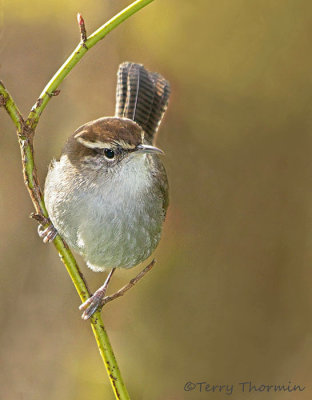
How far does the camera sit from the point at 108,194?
304cm

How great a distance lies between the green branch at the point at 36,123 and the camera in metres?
2.09

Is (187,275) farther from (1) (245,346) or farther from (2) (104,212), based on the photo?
(2) (104,212)

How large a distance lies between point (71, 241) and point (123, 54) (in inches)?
78.6

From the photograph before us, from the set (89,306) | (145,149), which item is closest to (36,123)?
(145,149)

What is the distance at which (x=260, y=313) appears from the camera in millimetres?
4930

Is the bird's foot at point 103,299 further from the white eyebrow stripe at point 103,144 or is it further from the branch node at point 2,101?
the branch node at point 2,101

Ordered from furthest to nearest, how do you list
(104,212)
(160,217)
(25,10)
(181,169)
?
(181,169) < (25,10) < (160,217) < (104,212)

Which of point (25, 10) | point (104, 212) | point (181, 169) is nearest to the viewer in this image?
point (104, 212)

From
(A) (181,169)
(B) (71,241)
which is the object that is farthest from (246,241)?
(B) (71,241)

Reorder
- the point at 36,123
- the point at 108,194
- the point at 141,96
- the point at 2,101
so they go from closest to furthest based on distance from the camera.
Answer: the point at 2,101, the point at 36,123, the point at 108,194, the point at 141,96

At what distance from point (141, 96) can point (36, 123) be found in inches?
61.0

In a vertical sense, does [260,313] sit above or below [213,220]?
below

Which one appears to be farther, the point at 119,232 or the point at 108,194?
the point at 119,232

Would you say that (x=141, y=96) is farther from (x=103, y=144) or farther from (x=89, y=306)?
(x=89, y=306)
